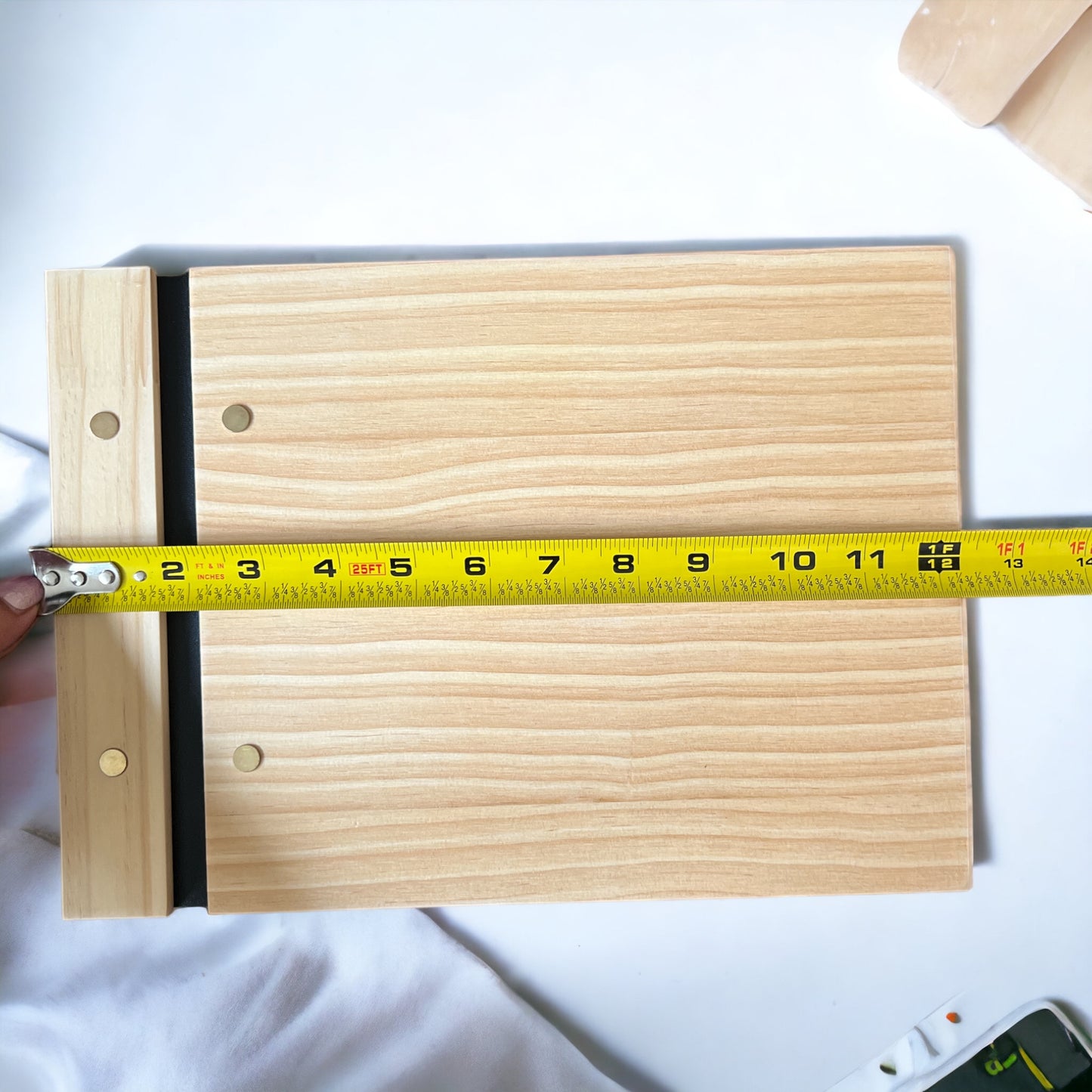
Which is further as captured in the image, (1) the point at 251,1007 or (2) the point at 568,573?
(1) the point at 251,1007

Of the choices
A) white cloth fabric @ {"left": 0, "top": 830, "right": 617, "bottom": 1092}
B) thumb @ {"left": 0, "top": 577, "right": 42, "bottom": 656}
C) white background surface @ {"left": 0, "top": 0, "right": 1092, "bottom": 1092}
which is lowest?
white cloth fabric @ {"left": 0, "top": 830, "right": 617, "bottom": 1092}

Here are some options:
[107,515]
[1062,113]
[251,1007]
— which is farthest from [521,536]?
[1062,113]

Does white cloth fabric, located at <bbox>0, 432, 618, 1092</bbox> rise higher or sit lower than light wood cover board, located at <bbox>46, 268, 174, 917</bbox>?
lower

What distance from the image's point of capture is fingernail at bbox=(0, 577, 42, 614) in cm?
88

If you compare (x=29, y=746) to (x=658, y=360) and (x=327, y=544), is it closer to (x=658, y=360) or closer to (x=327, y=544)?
(x=327, y=544)

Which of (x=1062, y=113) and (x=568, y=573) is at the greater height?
(x=1062, y=113)

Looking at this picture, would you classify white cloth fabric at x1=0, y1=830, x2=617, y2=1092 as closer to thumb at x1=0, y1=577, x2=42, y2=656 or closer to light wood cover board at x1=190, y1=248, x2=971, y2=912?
light wood cover board at x1=190, y1=248, x2=971, y2=912

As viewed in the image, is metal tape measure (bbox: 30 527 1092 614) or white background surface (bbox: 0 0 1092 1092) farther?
white background surface (bbox: 0 0 1092 1092)

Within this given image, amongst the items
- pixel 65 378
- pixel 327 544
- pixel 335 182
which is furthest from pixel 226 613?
pixel 335 182

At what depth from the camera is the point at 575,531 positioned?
906mm

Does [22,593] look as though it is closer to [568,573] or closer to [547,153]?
[568,573]

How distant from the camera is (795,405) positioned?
907 millimetres

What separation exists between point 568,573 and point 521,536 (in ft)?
0.24

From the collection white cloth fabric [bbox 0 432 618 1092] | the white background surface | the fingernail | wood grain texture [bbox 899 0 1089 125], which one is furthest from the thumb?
wood grain texture [bbox 899 0 1089 125]
